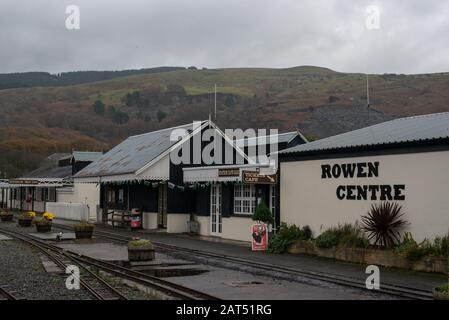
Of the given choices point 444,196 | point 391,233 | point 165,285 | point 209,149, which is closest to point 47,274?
point 165,285

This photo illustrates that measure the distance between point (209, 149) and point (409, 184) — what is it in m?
15.6

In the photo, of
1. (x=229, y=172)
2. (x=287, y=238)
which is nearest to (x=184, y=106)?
(x=229, y=172)

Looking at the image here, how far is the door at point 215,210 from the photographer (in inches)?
1046

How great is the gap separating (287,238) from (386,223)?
14.8 feet

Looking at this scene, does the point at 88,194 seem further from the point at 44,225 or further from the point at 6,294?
the point at 6,294

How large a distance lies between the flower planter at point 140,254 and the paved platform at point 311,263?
304 centimetres

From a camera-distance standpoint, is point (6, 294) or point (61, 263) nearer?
point (6, 294)

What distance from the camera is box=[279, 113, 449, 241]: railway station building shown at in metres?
16.0

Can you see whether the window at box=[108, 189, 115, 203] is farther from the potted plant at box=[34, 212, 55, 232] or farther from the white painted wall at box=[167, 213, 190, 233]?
the white painted wall at box=[167, 213, 190, 233]

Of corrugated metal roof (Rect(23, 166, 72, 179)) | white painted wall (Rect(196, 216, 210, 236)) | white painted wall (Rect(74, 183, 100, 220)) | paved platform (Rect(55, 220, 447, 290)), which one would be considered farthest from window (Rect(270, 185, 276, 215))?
corrugated metal roof (Rect(23, 166, 72, 179))

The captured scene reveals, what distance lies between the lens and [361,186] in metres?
18.4

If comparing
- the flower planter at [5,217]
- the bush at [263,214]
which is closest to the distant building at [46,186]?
the flower planter at [5,217]

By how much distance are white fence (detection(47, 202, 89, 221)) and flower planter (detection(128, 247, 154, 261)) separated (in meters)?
24.7

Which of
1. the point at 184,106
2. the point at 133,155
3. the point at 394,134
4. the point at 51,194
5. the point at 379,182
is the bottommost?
the point at 51,194
